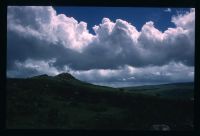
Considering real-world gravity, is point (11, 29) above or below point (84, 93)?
above

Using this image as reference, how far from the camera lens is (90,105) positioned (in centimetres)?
450

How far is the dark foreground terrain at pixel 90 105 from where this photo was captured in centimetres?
446

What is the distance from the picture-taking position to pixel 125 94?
4496mm

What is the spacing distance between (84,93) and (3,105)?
59cm

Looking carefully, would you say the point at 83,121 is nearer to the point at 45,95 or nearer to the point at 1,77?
the point at 45,95

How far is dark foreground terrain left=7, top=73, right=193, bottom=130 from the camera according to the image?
446 centimetres

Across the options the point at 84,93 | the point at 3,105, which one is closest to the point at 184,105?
the point at 84,93
